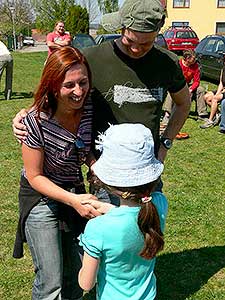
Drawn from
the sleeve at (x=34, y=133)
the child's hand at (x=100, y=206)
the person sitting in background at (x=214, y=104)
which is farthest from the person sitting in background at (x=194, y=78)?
the child's hand at (x=100, y=206)

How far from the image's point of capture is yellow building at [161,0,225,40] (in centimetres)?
4022

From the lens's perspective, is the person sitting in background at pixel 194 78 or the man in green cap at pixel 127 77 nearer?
the man in green cap at pixel 127 77

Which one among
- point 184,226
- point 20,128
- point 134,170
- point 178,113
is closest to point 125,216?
point 134,170

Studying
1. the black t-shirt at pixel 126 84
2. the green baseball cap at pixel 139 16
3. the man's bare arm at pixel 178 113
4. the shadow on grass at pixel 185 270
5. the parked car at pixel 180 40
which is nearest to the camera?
the green baseball cap at pixel 139 16

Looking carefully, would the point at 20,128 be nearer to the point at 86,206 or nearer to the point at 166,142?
the point at 86,206

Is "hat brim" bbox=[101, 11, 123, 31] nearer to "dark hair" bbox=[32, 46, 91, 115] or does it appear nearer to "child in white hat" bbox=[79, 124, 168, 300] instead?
"dark hair" bbox=[32, 46, 91, 115]

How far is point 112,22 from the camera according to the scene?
2.54 m

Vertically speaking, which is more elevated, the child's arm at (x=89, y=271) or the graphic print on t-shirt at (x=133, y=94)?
the graphic print on t-shirt at (x=133, y=94)

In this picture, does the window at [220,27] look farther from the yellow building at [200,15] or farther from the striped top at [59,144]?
the striped top at [59,144]

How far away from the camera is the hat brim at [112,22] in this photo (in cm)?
249

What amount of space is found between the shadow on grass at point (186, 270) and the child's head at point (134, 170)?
171 centimetres

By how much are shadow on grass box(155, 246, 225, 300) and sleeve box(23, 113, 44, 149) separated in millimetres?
1758

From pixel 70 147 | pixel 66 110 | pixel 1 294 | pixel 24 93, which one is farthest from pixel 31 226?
pixel 24 93

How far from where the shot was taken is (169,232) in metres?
4.40
